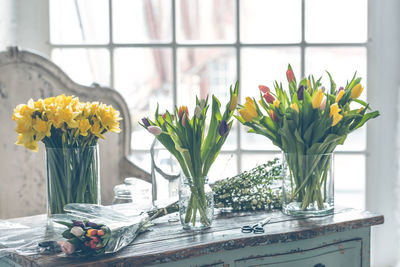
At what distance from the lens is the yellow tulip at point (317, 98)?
1.47m

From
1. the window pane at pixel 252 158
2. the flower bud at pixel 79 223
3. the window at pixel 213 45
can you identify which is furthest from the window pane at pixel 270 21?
the flower bud at pixel 79 223

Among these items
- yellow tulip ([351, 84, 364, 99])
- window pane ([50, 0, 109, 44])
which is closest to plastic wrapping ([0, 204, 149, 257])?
yellow tulip ([351, 84, 364, 99])

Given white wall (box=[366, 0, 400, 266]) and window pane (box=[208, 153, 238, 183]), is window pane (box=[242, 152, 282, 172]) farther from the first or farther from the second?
white wall (box=[366, 0, 400, 266])

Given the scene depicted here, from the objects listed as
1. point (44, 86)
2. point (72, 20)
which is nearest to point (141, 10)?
point (72, 20)

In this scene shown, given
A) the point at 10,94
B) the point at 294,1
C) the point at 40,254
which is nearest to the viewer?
the point at 40,254

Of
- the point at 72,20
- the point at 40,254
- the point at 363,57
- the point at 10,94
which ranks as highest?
the point at 72,20

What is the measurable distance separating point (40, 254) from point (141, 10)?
5.93ft

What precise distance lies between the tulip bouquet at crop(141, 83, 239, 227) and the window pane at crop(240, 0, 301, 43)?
1.43 meters

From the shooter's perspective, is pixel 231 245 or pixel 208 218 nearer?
pixel 231 245

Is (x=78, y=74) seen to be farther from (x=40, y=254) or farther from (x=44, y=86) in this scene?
(x=40, y=254)

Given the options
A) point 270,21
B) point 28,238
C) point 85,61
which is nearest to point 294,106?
point 28,238

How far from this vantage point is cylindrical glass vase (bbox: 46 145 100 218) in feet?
4.64

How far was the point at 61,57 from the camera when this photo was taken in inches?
112

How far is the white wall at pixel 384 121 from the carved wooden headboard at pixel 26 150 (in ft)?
3.83
